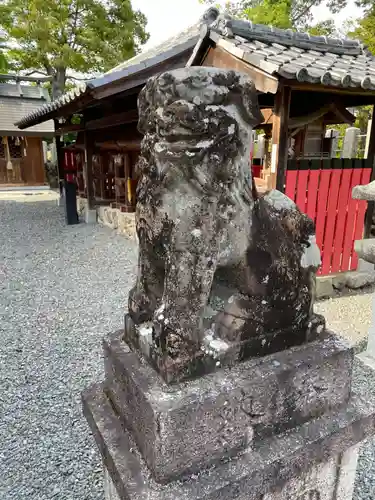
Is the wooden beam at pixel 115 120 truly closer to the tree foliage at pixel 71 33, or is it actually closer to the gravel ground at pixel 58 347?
the gravel ground at pixel 58 347

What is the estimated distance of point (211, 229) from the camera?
114 centimetres

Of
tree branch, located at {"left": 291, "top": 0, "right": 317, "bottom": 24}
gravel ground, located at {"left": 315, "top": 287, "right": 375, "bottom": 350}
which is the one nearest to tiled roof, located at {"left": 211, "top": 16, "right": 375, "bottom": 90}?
gravel ground, located at {"left": 315, "top": 287, "right": 375, "bottom": 350}

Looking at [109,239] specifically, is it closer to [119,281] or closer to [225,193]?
[119,281]

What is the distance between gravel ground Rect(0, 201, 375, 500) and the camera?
2158mm

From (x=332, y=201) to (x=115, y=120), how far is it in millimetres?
4203

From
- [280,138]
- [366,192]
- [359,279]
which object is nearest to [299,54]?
[280,138]

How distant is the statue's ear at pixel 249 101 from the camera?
3.72 feet

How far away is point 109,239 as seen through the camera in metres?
7.19

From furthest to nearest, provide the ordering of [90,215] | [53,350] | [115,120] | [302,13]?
[302,13], [90,215], [115,120], [53,350]

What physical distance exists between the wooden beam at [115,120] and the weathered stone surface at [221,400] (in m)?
5.32

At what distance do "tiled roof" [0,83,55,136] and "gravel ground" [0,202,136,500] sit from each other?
9.78 meters

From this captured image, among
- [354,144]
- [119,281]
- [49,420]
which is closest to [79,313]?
[119,281]

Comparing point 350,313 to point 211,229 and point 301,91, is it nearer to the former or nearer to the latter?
point 301,91

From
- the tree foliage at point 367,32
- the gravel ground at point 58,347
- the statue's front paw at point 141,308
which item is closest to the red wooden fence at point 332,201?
the gravel ground at point 58,347
